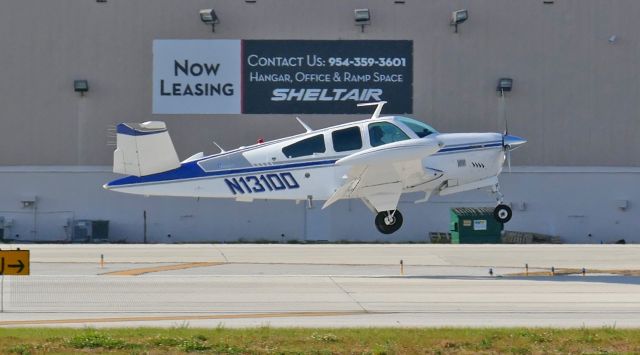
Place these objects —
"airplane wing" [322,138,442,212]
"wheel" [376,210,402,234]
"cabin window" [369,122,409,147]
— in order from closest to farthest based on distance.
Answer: "airplane wing" [322,138,442,212], "cabin window" [369,122,409,147], "wheel" [376,210,402,234]

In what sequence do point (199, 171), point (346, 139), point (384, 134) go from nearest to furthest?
point (384, 134) < point (346, 139) < point (199, 171)

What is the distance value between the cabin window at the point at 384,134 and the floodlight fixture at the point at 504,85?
15.4m

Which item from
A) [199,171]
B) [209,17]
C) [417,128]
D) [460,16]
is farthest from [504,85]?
[199,171]

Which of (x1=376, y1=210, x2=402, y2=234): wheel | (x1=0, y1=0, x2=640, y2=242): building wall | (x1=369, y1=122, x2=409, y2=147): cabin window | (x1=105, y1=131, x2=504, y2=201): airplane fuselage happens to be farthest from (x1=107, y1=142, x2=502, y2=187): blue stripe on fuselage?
(x1=0, y1=0, x2=640, y2=242): building wall

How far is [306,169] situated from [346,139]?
1200mm

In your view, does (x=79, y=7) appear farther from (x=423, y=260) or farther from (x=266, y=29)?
(x=423, y=260)

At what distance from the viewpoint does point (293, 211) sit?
36812mm

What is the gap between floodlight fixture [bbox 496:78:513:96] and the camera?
120 ft

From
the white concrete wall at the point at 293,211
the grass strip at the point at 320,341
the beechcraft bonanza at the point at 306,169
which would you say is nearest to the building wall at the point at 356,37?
the white concrete wall at the point at 293,211

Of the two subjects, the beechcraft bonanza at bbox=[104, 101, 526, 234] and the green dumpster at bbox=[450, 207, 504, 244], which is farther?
the green dumpster at bbox=[450, 207, 504, 244]

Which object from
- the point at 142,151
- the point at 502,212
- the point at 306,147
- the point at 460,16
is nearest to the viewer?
the point at 142,151

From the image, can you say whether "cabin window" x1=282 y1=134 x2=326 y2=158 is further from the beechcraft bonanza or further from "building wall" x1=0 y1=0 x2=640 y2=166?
"building wall" x1=0 y1=0 x2=640 y2=166

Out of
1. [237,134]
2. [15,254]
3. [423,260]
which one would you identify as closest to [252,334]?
[15,254]

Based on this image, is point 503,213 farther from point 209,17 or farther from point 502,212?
point 209,17
